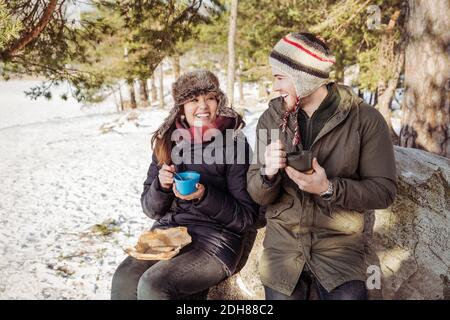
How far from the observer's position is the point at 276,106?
248 cm

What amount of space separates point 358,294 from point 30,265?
3674mm

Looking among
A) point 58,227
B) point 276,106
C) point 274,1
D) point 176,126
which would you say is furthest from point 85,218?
point 274,1

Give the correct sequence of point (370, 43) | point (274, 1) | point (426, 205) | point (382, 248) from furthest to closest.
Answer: point (274, 1) → point (370, 43) → point (426, 205) → point (382, 248)

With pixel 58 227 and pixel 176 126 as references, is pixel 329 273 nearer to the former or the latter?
pixel 176 126

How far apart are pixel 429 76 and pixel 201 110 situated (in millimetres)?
3149

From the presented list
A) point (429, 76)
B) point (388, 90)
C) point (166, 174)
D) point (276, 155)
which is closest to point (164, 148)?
point (166, 174)

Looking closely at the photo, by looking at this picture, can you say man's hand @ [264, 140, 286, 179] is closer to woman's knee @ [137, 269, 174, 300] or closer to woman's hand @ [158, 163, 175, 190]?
woman's hand @ [158, 163, 175, 190]

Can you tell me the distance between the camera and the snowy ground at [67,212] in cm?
400

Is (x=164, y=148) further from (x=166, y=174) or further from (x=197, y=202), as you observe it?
(x=197, y=202)

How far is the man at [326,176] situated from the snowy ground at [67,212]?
2230 millimetres

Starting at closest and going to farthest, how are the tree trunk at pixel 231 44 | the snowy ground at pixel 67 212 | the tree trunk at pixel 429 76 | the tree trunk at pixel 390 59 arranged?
the snowy ground at pixel 67 212, the tree trunk at pixel 429 76, the tree trunk at pixel 390 59, the tree trunk at pixel 231 44

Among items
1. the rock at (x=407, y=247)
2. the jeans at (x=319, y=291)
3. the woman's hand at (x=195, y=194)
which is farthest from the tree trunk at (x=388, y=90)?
the woman's hand at (x=195, y=194)

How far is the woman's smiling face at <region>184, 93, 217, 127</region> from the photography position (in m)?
2.88

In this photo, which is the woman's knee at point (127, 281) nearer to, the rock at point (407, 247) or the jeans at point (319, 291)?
the rock at point (407, 247)
